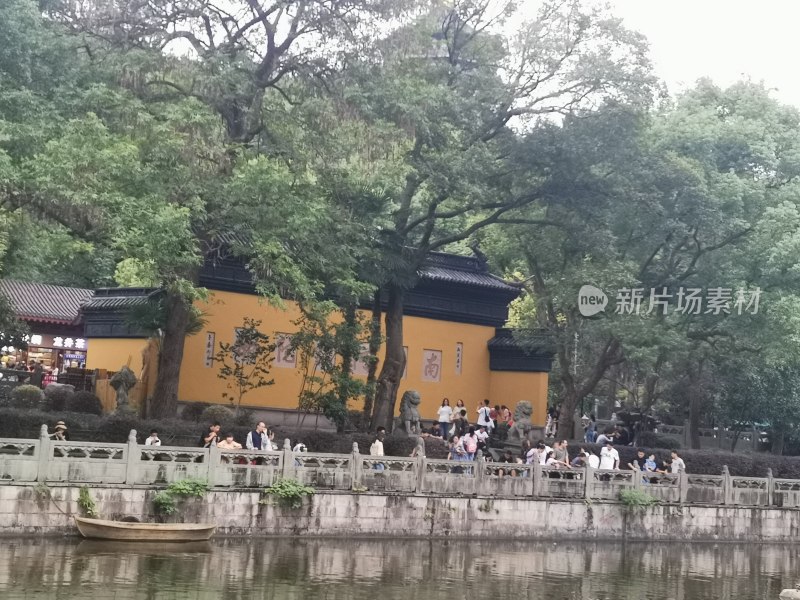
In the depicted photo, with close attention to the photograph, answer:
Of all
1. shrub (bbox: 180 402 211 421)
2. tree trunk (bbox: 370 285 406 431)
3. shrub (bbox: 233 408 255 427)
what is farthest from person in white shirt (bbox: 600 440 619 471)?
shrub (bbox: 180 402 211 421)

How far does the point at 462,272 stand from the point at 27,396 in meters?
15.2

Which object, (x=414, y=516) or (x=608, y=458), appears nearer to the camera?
(x=414, y=516)

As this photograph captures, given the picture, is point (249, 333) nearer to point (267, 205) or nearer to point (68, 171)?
point (267, 205)

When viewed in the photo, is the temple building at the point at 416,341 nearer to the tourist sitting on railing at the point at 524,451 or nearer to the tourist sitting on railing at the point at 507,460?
the tourist sitting on railing at the point at 507,460

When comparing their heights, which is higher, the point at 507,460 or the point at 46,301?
the point at 46,301

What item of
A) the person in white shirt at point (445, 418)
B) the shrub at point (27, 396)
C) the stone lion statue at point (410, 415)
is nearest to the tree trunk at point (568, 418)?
the person in white shirt at point (445, 418)

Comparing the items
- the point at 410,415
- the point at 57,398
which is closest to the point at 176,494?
the point at 57,398

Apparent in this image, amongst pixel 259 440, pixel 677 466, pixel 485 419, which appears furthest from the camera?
pixel 485 419

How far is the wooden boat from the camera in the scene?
19719mm

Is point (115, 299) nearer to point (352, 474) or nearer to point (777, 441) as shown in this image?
point (352, 474)

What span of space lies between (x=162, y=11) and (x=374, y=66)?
204 inches

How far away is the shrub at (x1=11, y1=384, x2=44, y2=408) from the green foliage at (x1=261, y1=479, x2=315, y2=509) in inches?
403

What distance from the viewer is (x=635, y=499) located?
88.2ft

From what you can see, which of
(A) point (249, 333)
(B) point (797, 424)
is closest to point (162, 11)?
(A) point (249, 333)
